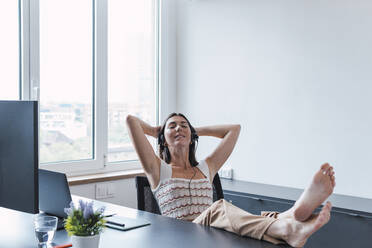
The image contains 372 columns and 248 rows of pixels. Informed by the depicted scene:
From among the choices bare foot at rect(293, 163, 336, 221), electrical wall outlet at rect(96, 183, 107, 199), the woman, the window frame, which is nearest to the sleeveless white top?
the woman

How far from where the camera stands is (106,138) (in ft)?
11.6

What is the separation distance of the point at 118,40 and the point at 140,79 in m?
0.41

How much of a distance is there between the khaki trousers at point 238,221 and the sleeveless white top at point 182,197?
1.66ft

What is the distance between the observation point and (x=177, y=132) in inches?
101

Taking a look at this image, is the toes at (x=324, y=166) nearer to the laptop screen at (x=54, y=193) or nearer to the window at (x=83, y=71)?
the laptop screen at (x=54, y=193)

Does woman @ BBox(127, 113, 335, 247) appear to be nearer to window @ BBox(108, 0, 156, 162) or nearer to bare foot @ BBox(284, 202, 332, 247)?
bare foot @ BBox(284, 202, 332, 247)

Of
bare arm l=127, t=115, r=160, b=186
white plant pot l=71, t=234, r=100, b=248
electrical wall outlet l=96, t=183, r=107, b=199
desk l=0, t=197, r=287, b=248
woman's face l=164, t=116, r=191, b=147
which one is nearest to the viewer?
white plant pot l=71, t=234, r=100, b=248

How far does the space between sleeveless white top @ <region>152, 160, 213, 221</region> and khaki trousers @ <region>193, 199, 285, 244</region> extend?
0.51 metres

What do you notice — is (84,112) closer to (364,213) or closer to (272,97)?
(272,97)

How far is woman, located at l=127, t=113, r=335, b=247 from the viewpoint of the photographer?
1601mm

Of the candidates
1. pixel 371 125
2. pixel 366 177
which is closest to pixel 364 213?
pixel 366 177

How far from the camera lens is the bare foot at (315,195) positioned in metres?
1.61

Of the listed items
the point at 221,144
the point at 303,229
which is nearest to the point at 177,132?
the point at 221,144

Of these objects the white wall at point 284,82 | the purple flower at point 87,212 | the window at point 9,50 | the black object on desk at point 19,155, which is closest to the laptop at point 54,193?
the black object on desk at point 19,155
